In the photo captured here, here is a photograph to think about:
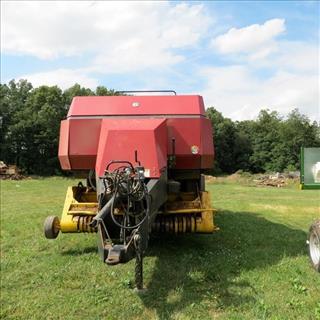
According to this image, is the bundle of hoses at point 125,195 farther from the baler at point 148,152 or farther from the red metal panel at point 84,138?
the red metal panel at point 84,138

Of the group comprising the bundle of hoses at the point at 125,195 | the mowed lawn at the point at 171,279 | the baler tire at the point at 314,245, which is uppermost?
the bundle of hoses at the point at 125,195

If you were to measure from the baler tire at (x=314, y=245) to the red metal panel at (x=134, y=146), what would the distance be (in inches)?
86.7

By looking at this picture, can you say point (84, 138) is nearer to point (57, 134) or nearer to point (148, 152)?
point (148, 152)

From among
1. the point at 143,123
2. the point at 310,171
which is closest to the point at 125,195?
the point at 143,123

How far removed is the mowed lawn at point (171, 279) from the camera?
509cm

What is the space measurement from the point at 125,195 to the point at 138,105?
2.49 meters

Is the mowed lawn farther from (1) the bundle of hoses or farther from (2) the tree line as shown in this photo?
(2) the tree line

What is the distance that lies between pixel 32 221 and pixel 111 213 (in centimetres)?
598

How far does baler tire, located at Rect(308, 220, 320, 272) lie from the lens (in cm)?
643

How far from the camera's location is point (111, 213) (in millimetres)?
5191

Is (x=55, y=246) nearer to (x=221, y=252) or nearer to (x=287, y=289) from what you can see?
(x=221, y=252)

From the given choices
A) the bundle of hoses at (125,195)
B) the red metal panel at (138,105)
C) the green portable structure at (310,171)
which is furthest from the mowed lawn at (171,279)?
the red metal panel at (138,105)

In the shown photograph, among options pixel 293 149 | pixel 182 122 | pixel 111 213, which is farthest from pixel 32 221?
pixel 293 149

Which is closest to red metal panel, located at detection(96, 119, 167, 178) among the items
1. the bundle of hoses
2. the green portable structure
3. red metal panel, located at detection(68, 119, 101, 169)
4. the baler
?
the baler
